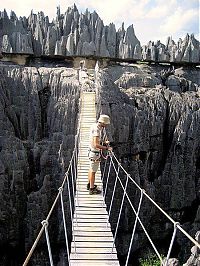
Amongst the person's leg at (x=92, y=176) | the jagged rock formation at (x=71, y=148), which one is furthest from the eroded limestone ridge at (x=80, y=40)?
the person's leg at (x=92, y=176)

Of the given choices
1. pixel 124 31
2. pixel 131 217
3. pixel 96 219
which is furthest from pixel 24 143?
pixel 124 31

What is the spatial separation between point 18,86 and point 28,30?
22224 millimetres

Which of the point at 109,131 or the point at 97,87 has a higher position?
the point at 97,87

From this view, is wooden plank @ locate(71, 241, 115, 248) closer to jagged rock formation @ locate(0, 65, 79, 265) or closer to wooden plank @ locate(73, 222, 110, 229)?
wooden plank @ locate(73, 222, 110, 229)

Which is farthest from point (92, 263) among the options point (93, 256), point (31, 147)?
point (31, 147)

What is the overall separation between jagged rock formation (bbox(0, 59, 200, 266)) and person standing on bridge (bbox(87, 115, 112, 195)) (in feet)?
23.3

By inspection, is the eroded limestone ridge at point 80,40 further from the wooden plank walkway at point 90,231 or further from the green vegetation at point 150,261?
the wooden plank walkway at point 90,231

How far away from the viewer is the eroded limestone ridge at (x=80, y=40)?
3728cm

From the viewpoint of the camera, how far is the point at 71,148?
1557 cm

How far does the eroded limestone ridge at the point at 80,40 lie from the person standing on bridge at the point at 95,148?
29.5 meters

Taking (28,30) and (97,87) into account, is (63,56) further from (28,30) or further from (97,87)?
(97,87)

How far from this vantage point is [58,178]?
15.5 meters

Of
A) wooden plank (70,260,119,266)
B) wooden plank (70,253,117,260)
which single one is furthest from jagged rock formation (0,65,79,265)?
wooden plank (70,260,119,266)

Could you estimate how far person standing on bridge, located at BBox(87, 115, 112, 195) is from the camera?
768cm
